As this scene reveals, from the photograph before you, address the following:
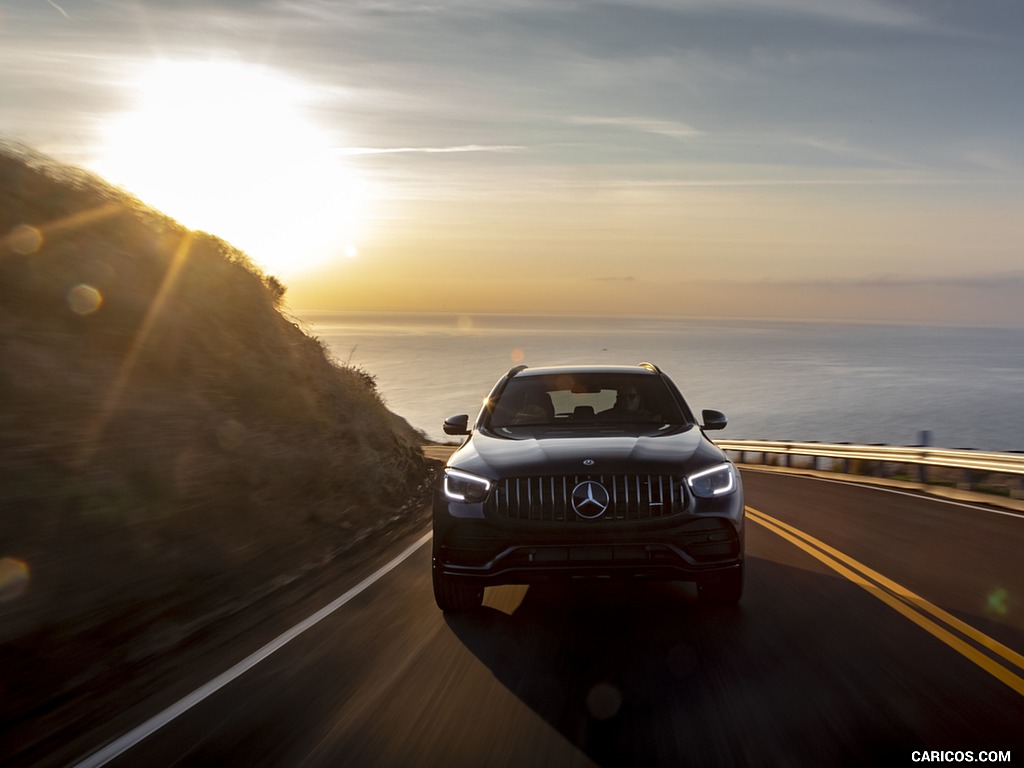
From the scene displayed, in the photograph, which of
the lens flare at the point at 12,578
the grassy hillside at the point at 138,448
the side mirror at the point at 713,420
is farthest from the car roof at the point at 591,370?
the lens flare at the point at 12,578

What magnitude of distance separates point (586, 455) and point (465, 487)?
85 cm

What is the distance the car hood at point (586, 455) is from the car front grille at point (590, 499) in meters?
0.06

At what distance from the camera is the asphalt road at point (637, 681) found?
13.4ft

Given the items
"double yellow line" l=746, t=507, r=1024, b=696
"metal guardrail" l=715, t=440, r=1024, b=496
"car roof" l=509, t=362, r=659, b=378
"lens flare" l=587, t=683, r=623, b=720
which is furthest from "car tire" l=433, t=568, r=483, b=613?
"metal guardrail" l=715, t=440, r=1024, b=496

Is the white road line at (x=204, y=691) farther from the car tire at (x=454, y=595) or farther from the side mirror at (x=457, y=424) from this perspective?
the side mirror at (x=457, y=424)

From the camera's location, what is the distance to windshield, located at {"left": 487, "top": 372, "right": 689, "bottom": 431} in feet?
26.2

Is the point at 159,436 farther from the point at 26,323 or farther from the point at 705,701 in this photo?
the point at 705,701

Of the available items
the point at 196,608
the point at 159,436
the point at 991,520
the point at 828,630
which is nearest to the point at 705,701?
the point at 828,630

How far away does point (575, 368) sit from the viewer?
A: 8633mm

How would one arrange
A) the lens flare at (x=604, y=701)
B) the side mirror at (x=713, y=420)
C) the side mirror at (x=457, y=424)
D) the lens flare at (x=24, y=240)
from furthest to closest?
the lens flare at (x=24, y=240) → the side mirror at (x=713, y=420) → the side mirror at (x=457, y=424) → the lens flare at (x=604, y=701)

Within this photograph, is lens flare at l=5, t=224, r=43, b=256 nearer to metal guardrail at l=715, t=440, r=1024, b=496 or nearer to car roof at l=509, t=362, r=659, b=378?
car roof at l=509, t=362, r=659, b=378

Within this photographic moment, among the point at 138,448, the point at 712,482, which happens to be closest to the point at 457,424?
the point at 712,482

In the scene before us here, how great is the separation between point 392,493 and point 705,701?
413 inches

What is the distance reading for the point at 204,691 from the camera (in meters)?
4.99
